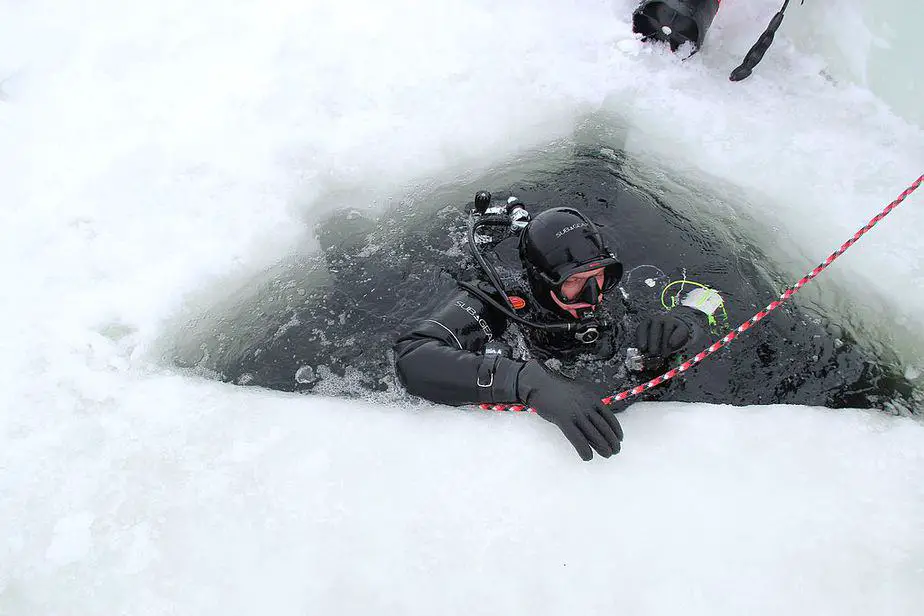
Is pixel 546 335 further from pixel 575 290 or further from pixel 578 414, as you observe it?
pixel 578 414

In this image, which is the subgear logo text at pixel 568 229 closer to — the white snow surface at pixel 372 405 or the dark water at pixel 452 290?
the dark water at pixel 452 290

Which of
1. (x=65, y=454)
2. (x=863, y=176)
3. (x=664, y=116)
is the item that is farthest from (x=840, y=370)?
(x=65, y=454)

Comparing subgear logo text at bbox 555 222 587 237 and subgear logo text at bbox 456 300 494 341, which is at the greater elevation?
subgear logo text at bbox 555 222 587 237

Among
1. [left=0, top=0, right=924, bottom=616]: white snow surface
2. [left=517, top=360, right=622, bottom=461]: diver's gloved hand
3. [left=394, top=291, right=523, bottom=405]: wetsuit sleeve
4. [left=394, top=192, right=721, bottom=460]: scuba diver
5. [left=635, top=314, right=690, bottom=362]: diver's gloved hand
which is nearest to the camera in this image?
[left=0, top=0, right=924, bottom=616]: white snow surface

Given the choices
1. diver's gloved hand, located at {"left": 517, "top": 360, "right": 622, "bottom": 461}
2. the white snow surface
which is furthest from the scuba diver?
the white snow surface

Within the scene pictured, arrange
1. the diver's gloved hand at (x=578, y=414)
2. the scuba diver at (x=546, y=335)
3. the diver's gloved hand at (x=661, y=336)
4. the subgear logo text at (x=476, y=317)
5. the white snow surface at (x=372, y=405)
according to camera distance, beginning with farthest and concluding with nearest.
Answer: the subgear logo text at (x=476, y=317)
the diver's gloved hand at (x=661, y=336)
the scuba diver at (x=546, y=335)
the diver's gloved hand at (x=578, y=414)
the white snow surface at (x=372, y=405)

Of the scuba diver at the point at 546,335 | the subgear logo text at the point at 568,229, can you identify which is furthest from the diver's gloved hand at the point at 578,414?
the subgear logo text at the point at 568,229

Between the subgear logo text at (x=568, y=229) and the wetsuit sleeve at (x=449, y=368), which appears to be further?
the subgear logo text at (x=568, y=229)

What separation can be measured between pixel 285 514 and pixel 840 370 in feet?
8.92

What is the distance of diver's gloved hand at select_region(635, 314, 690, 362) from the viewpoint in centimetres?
286

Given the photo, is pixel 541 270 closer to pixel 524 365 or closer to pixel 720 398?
pixel 524 365

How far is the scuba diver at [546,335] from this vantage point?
2510 millimetres

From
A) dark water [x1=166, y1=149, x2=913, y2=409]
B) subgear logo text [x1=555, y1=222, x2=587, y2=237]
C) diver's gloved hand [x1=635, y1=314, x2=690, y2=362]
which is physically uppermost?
subgear logo text [x1=555, y1=222, x2=587, y2=237]

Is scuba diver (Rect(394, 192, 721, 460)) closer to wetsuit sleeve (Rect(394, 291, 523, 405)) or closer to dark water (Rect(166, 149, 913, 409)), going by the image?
wetsuit sleeve (Rect(394, 291, 523, 405))
